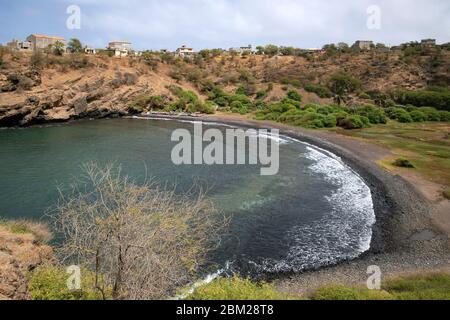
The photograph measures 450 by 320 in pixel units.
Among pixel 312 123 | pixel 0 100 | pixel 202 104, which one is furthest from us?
pixel 202 104

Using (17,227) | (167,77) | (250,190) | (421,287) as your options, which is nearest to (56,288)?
(17,227)

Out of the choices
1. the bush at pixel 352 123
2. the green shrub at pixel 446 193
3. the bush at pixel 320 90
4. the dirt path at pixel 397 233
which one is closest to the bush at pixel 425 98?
the bush at pixel 320 90

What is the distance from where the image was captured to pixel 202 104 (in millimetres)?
88688

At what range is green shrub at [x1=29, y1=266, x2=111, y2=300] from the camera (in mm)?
13664

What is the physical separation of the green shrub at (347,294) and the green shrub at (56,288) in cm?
980

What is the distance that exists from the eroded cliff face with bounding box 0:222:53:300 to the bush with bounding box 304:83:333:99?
3467 inches

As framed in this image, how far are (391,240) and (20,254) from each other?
72.5 ft

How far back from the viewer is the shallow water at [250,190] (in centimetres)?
2433

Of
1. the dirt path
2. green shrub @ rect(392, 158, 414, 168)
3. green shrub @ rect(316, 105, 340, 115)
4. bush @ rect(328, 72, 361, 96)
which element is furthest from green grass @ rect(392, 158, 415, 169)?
bush @ rect(328, 72, 361, 96)

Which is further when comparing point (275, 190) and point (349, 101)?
point (349, 101)

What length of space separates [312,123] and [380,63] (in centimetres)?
5403

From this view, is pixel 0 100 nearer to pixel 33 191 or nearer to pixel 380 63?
pixel 33 191
